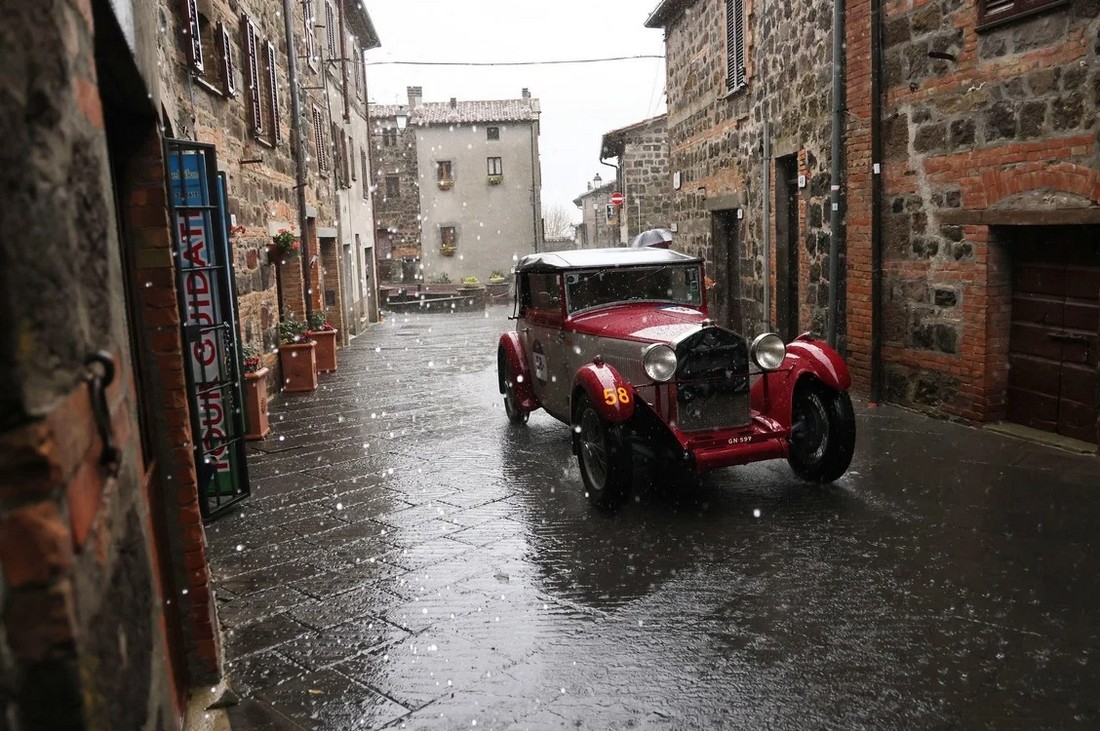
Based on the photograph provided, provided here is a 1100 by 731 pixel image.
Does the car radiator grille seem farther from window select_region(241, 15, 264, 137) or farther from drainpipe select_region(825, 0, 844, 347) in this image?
window select_region(241, 15, 264, 137)

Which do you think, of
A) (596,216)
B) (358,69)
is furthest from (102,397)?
(596,216)

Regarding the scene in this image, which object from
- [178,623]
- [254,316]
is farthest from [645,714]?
[254,316]

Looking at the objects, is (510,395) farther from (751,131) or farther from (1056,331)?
(751,131)

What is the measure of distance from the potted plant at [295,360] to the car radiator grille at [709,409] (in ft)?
19.8

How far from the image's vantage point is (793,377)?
5.69 metres

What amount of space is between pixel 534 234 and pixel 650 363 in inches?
1235

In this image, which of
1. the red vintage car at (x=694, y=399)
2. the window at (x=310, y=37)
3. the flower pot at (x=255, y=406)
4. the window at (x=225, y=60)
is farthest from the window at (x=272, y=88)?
the red vintage car at (x=694, y=399)

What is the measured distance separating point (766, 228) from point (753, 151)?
1.21 metres

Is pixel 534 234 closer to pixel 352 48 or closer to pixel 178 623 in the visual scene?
pixel 352 48

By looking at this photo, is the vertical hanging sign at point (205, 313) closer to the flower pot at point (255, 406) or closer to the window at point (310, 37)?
the flower pot at point (255, 406)

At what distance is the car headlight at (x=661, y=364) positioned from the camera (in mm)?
5352

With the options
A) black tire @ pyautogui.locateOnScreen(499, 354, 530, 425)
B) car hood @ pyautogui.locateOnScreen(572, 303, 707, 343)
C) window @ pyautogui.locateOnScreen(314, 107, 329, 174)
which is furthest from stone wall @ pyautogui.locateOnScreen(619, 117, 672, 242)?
car hood @ pyautogui.locateOnScreen(572, 303, 707, 343)

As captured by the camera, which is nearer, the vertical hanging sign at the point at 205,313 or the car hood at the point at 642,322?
the vertical hanging sign at the point at 205,313

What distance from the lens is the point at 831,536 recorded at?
15.7 ft
